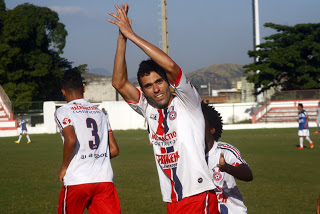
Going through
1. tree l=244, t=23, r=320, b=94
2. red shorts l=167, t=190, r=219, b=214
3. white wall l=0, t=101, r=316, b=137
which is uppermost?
tree l=244, t=23, r=320, b=94

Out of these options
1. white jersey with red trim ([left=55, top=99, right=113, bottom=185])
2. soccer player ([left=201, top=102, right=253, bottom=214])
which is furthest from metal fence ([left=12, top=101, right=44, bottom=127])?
soccer player ([left=201, top=102, right=253, bottom=214])

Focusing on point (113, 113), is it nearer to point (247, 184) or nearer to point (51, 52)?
point (51, 52)

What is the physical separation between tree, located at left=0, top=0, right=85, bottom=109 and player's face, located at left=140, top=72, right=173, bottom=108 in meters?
46.1

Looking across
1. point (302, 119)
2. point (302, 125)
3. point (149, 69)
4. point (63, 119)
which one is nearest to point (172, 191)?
point (149, 69)

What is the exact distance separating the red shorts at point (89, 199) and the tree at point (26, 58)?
44.7 meters

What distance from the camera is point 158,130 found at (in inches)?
148

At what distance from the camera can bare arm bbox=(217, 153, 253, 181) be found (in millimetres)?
3738

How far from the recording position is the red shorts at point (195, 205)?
3.70 meters

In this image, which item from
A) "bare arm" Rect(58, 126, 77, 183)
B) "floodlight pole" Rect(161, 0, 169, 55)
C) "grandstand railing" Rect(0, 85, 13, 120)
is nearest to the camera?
"bare arm" Rect(58, 126, 77, 183)

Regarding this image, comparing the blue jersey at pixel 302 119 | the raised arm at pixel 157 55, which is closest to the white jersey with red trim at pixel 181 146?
the raised arm at pixel 157 55

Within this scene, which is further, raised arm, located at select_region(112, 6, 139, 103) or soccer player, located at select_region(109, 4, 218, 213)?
raised arm, located at select_region(112, 6, 139, 103)

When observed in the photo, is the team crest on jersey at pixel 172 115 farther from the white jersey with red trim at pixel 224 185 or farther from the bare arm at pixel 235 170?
the white jersey with red trim at pixel 224 185

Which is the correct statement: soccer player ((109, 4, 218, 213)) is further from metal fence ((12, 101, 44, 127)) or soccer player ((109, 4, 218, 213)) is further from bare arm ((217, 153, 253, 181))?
metal fence ((12, 101, 44, 127))

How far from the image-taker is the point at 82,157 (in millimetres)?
4977
